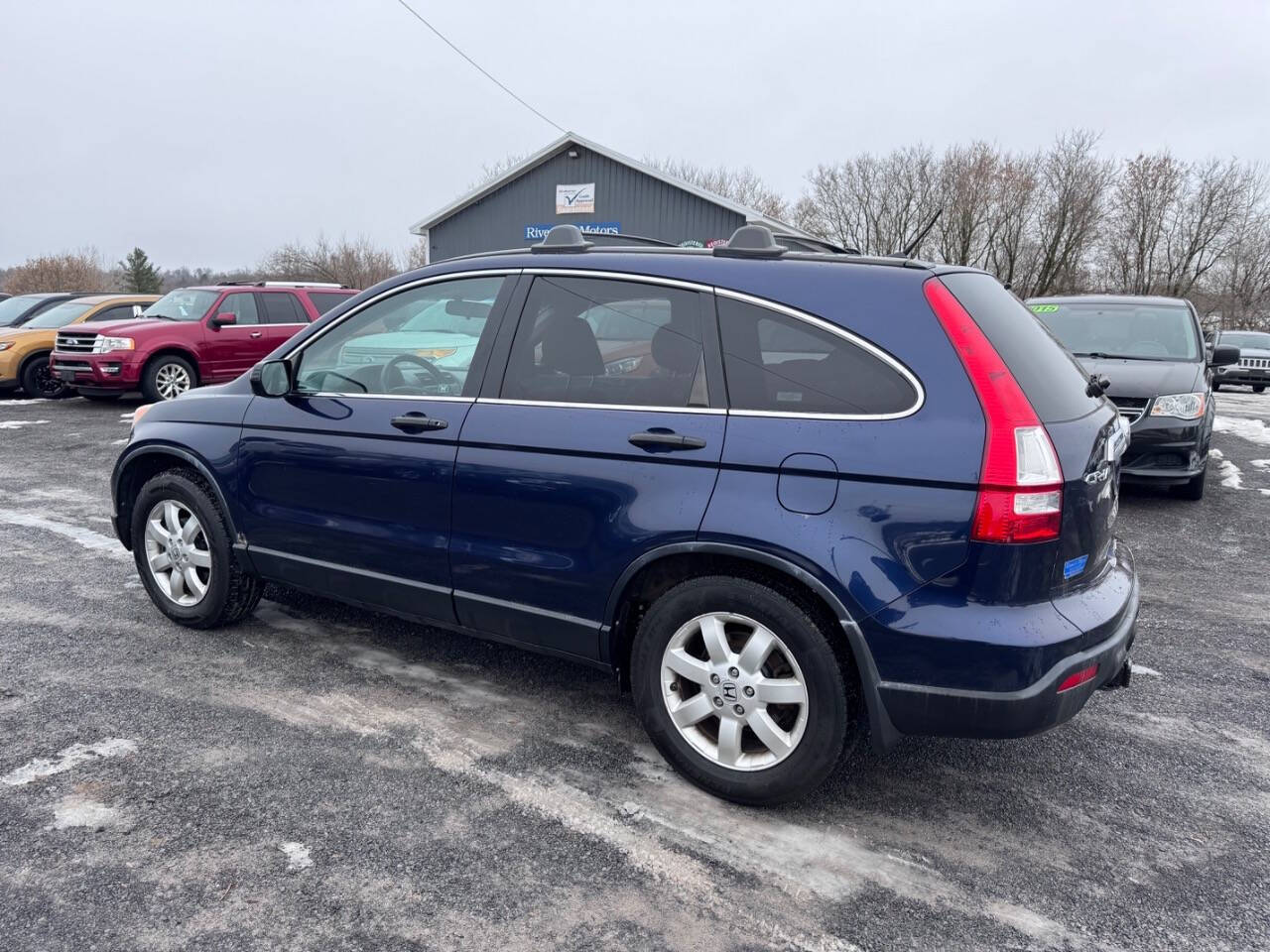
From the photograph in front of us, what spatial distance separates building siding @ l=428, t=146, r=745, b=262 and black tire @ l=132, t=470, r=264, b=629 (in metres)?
20.4

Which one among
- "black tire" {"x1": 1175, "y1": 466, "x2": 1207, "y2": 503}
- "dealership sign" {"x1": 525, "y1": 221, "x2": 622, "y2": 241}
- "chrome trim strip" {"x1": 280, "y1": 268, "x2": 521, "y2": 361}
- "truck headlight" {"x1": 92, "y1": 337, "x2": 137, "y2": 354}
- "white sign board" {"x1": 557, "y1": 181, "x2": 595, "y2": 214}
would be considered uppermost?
"white sign board" {"x1": 557, "y1": 181, "x2": 595, "y2": 214}

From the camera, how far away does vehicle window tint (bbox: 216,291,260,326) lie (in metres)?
13.3

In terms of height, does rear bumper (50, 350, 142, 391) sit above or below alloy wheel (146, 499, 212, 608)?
above

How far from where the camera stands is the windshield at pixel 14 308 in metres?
16.7

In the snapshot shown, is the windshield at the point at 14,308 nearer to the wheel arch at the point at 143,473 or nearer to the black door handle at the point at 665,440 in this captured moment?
the wheel arch at the point at 143,473

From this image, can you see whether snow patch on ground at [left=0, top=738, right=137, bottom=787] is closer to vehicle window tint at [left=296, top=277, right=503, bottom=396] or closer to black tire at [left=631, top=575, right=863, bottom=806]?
vehicle window tint at [left=296, top=277, right=503, bottom=396]

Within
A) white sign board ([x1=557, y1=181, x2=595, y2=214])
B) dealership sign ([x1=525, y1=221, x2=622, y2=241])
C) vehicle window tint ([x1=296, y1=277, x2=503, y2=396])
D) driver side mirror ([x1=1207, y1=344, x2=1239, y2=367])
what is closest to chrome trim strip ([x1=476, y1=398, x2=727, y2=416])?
vehicle window tint ([x1=296, y1=277, x2=503, y2=396])

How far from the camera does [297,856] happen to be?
256cm

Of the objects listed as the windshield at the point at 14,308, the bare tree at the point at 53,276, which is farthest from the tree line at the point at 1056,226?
the windshield at the point at 14,308

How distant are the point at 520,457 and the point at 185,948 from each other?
5.54 feet

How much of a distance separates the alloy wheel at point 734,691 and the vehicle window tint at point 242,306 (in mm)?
12435

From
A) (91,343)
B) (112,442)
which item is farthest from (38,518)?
(91,343)

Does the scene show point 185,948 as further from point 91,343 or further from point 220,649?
point 91,343

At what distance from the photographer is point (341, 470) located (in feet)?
11.8
